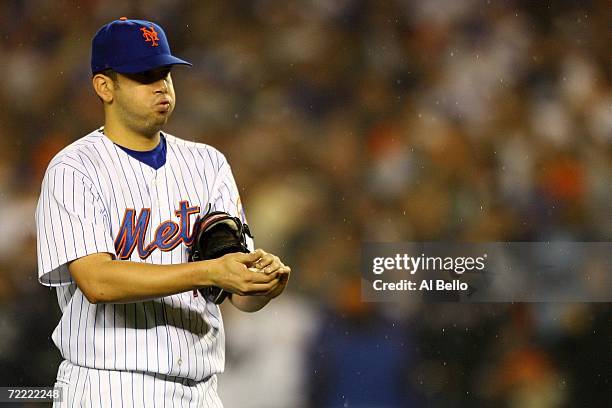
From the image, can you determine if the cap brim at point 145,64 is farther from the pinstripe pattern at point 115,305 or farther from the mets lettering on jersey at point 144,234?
the mets lettering on jersey at point 144,234

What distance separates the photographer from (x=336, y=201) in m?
3.05

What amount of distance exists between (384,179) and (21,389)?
1409mm

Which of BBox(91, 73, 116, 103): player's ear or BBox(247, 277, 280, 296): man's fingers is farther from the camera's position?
BBox(91, 73, 116, 103): player's ear

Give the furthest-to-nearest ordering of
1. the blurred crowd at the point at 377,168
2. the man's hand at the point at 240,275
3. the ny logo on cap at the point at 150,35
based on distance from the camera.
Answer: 1. the blurred crowd at the point at 377,168
2. the ny logo on cap at the point at 150,35
3. the man's hand at the point at 240,275

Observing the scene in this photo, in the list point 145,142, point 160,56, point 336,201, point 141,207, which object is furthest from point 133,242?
point 336,201

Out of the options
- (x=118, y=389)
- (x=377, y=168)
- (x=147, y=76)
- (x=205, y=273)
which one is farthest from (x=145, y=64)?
(x=377, y=168)

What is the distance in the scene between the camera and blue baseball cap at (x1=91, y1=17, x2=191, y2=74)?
1621mm

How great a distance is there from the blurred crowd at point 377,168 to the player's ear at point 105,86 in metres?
1.37

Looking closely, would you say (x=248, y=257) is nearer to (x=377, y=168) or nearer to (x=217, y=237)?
(x=217, y=237)

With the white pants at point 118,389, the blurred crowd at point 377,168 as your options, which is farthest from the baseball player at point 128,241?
the blurred crowd at point 377,168

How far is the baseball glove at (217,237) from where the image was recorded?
61.6 inches

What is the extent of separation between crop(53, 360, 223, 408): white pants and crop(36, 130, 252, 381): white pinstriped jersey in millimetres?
22

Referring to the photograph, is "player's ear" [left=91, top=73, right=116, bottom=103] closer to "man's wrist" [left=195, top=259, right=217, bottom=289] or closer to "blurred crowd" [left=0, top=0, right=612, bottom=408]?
"man's wrist" [left=195, top=259, right=217, bottom=289]

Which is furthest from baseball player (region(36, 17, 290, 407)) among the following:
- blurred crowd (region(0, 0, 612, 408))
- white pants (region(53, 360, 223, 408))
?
blurred crowd (region(0, 0, 612, 408))
